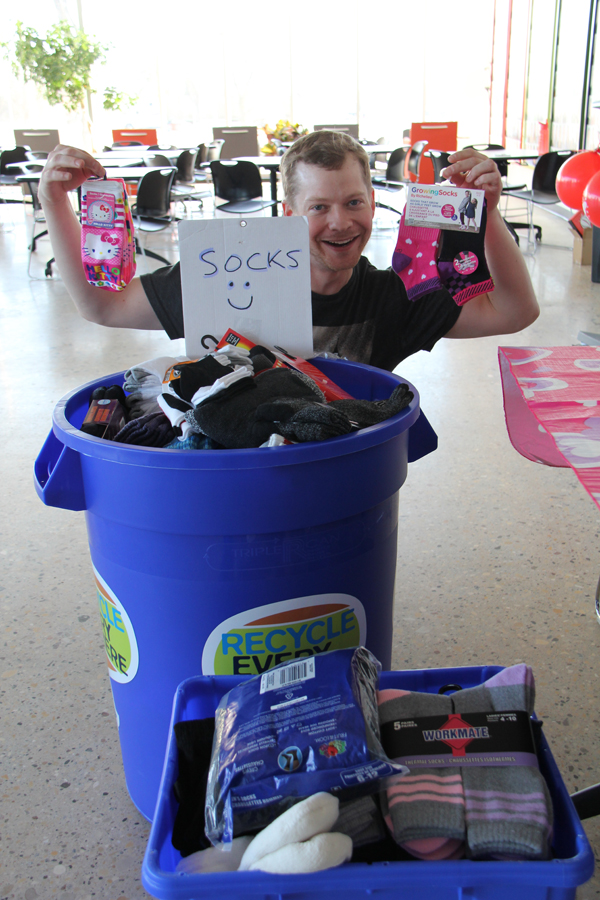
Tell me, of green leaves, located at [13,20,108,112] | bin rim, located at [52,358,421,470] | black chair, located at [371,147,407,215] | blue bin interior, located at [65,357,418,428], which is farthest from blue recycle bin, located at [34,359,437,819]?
green leaves, located at [13,20,108,112]

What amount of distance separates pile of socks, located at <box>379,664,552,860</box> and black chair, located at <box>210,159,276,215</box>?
19.6ft

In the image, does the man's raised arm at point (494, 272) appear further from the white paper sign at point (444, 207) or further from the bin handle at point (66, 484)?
the bin handle at point (66, 484)

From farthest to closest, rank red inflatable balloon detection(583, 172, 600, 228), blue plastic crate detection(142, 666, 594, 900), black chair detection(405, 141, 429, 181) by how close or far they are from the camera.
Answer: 1. black chair detection(405, 141, 429, 181)
2. red inflatable balloon detection(583, 172, 600, 228)
3. blue plastic crate detection(142, 666, 594, 900)

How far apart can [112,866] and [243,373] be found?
863mm

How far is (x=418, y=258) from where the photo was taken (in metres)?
1.29

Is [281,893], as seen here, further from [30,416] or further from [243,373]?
[30,416]

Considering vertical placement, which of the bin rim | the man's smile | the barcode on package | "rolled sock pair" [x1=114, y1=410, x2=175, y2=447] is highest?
the man's smile

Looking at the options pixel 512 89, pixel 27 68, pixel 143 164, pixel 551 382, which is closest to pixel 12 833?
pixel 551 382

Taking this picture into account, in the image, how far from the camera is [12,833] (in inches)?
48.0

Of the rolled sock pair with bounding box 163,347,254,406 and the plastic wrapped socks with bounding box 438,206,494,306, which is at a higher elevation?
the plastic wrapped socks with bounding box 438,206,494,306

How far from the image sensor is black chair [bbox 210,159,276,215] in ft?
20.2

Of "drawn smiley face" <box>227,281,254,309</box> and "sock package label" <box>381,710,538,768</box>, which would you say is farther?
"drawn smiley face" <box>227,281,254,309</box>

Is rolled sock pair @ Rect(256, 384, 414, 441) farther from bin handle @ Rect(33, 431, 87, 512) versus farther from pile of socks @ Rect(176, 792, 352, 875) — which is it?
pile of socks @ Rect(176, 792, 352, 875)

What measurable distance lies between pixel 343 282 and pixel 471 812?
1.12 m
